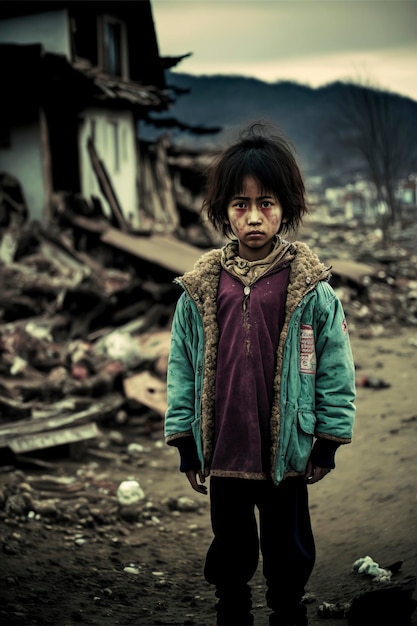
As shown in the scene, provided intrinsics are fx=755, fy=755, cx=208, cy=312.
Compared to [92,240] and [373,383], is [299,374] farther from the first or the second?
[92,240]

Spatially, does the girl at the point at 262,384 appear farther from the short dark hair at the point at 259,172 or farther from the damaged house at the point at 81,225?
the damaged house at the point at 81,225

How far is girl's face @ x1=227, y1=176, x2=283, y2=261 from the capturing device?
7.69 feet

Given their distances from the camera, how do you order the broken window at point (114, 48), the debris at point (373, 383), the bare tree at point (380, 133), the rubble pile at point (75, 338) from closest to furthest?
1. the rubble pile at point (75, 338)
2. the debris at point (373, 383)
3. the broken window at point (114, 48)
4. the bare tree at point (380, 133)

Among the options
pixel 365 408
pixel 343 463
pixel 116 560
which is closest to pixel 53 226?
pixel 365 408

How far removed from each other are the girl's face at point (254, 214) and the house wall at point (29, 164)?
1123 cm

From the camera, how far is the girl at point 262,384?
2.33 meters

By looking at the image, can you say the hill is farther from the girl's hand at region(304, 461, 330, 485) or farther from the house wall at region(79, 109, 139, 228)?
the girl's hand at region(304, 461, 330, 485)

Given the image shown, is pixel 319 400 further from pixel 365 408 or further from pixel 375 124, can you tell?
pixel 375 124

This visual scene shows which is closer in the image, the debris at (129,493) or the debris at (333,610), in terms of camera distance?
the debris at (333,610)

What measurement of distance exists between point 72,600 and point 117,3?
14871 millimetres

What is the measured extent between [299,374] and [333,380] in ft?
0.35

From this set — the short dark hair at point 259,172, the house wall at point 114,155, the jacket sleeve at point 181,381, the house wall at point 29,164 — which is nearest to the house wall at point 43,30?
the house wall at point 114,155

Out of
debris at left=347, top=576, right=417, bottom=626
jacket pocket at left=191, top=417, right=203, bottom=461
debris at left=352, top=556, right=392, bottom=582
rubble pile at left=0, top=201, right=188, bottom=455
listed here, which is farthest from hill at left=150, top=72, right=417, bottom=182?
jacket pocket at left=191, top=417, right=203, bottom=461

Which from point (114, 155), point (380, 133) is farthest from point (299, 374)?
point (380, 133)
